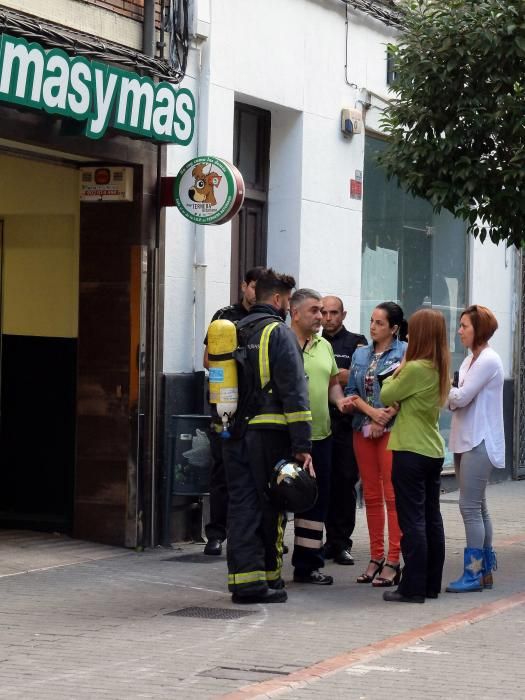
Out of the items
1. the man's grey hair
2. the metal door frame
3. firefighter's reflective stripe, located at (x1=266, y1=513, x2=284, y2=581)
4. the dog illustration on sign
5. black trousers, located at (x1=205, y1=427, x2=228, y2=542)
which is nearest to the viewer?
firefighter's reflective stripe, located at (x1=266, y1=513, x2=284, y2=581)

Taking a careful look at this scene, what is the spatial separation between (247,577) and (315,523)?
3.59 ft

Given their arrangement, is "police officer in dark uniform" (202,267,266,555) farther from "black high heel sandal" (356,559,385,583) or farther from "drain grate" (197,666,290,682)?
"drain grate" (197,666,290,682)

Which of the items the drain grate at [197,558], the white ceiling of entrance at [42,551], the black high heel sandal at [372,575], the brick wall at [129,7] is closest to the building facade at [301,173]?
the brick wall at [129,7]

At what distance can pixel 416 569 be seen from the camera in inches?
365

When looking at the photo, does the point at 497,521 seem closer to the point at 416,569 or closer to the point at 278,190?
the point at 278,190

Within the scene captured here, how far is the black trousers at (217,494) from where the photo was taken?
11.0 metres

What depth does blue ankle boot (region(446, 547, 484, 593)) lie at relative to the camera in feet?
32.0

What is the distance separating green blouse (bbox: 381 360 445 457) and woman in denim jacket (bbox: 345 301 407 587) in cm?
37

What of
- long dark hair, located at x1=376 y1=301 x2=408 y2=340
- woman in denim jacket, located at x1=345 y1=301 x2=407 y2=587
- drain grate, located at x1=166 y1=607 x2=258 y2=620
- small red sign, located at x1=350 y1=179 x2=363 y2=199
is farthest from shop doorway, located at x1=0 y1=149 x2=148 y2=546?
small red sign, located at x1=350 y1=179 x2=363 y2=199

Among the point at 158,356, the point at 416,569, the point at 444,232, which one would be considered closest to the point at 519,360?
the point at 444,232

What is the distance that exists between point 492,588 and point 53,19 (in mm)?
4997

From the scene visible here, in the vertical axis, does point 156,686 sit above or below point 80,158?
below

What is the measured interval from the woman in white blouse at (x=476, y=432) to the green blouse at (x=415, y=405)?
43 cm

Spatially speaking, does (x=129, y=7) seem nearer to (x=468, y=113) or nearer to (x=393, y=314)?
(x=468, y=113)
